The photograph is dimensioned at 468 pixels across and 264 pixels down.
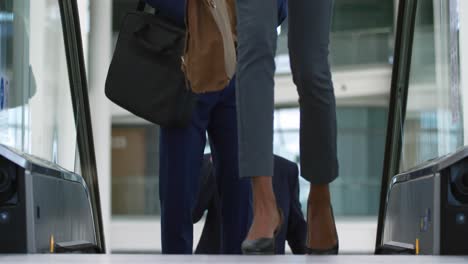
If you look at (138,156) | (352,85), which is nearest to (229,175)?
(352,85)

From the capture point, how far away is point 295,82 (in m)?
2.71

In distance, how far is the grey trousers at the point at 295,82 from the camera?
8.23 feet

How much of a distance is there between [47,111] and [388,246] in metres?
2.85

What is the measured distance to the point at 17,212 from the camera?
8.96 feet

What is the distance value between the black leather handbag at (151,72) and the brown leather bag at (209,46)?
432 millimetres

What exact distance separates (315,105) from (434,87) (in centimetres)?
269

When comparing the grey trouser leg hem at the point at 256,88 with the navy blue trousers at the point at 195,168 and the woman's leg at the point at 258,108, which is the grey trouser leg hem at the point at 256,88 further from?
the navy blue trousers at the point at 195,168

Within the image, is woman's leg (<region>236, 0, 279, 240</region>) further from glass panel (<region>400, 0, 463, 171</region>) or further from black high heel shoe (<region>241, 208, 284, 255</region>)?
glass panel (<region>400, 0, 463, 171</region>)

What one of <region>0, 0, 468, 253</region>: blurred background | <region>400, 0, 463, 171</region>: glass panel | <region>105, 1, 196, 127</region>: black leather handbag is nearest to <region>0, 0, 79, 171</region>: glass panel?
<region>105, 1, 196, 127</region>: black leather handbag

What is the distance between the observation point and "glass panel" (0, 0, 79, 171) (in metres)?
4.10

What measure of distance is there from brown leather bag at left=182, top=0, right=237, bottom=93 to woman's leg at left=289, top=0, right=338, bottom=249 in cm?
21

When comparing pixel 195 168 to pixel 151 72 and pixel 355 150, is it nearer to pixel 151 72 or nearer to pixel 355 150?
pixel 151 72

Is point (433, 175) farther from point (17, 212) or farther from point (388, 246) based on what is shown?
point (17, 212)

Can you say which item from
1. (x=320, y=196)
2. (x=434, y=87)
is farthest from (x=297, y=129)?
(x=320, y=196)
